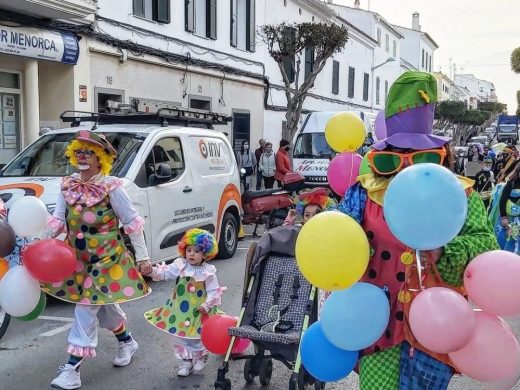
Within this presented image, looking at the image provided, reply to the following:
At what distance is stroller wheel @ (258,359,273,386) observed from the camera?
4.72m

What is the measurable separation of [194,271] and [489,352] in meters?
2.82

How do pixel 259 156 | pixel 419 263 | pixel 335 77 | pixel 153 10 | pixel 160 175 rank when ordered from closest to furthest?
pixel 419 263
pixel 160 175
pixel 153 10
pixel 259 156
pixel 335 77

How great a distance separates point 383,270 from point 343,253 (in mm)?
384

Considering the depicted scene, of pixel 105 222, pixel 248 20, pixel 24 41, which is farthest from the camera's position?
pixel 248 20

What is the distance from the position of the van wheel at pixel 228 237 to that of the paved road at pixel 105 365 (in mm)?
3112

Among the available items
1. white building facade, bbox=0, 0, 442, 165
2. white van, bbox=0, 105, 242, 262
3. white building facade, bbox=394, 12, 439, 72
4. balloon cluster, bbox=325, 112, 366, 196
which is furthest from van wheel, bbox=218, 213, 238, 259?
white building facade, bbox=394, 12, 439, 72

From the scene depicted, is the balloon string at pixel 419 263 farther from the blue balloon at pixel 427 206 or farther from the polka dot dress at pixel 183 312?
the polka dot dress at pixel 183 312

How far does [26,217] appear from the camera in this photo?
4.36 meters

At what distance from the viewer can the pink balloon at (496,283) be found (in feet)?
8.08

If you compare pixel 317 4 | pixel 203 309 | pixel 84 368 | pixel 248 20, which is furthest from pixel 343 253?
pixel 317 4

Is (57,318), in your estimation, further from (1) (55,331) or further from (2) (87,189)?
(2) (87,189)

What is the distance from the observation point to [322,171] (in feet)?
59.6

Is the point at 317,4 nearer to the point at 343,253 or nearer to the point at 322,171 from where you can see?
the point at 322,171

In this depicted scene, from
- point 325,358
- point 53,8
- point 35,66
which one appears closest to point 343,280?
point 325,358
